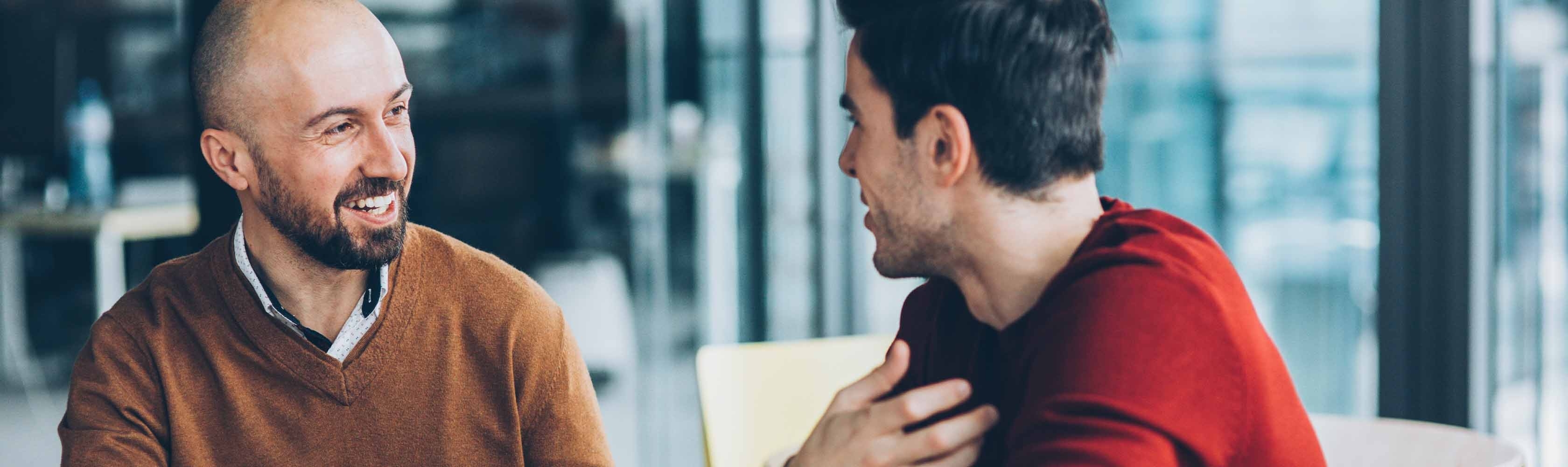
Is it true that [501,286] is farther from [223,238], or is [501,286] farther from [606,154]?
[606,154]

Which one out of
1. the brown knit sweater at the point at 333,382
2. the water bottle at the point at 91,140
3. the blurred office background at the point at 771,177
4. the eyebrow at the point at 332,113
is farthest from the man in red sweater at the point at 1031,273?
the water bottle at the point at 91,140

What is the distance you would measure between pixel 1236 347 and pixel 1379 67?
4.97 ft

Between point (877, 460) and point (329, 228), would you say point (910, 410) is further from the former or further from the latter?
point (329, 228)

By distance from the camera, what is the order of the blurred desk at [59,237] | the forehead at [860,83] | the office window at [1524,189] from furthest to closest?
the blurred desk at [59,237], the office window at [1524,189], the forehead at [860,83]

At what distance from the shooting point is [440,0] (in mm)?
3559

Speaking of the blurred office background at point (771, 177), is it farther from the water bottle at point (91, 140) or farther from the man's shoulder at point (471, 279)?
the man's shoulder at point (471, 279)

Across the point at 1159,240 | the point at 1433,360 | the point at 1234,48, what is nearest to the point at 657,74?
the point at 1234,48

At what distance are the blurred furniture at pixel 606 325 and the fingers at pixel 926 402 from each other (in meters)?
2.98

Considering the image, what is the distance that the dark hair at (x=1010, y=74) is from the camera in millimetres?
1115

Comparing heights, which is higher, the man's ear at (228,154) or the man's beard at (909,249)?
the man's ear at (228,154)

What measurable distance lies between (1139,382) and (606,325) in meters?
3.35

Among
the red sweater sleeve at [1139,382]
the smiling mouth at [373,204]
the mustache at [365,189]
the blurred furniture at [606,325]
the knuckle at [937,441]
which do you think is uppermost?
the mustache at [365,189]

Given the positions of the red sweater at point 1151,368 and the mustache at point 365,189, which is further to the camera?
the mustache at point 365,189

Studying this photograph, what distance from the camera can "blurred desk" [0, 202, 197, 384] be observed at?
11.0ft
